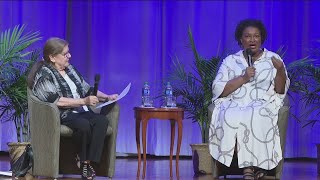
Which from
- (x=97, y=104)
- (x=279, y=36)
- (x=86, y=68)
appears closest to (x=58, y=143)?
(x=97, y=104)

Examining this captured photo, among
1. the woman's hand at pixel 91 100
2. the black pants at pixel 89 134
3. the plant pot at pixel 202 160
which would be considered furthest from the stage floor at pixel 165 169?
the woman's hand at pixel 91 100

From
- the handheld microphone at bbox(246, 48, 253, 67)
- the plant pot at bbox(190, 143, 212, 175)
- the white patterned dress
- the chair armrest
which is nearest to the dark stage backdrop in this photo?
the plant pot at bbox(190, 143, 212, 175)

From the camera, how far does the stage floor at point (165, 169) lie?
242 inches

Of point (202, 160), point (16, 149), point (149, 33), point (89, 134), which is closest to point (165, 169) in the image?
point (202, 160)

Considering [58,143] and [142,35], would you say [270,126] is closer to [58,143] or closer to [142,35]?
[58,143]

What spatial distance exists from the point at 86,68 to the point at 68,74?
2709 mm

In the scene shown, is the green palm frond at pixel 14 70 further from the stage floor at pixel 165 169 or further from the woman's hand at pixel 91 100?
the woman's hand at pixel 91 100

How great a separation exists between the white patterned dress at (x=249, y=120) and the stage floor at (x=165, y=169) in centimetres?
61

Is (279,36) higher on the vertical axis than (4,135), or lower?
higher

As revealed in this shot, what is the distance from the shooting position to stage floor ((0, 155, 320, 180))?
20.1ft

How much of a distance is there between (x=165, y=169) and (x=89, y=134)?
1.73 m

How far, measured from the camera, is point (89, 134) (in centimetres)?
546

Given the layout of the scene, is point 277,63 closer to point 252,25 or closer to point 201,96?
point 252,25

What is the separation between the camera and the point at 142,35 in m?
8.53
